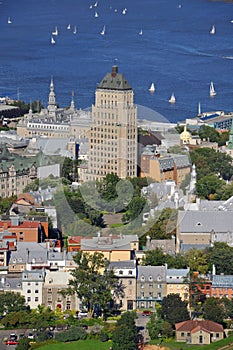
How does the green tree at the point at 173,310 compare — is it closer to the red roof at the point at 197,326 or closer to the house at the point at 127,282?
the red roof at the point at 197,326

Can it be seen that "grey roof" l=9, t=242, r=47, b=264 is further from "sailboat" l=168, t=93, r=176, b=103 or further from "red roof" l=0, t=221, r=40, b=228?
"sailboat" l=168, t=93, r=176, b=103

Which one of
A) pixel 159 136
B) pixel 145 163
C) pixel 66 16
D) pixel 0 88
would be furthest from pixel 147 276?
pixel 66 16

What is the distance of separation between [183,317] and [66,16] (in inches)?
2516

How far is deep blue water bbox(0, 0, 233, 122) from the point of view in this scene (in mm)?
49156

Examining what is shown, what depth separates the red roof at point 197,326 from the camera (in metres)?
21.2

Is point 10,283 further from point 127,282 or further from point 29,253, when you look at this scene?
point 127,282

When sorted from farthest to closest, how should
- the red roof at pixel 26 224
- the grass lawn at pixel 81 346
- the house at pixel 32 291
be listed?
the red roof at pixel 26 224, the house at pixel 32 291, the grass lawn at pixel 81 346

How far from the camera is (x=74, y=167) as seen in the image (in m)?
32.1

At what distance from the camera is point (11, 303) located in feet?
72.8

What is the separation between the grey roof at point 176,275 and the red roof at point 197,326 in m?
1.49

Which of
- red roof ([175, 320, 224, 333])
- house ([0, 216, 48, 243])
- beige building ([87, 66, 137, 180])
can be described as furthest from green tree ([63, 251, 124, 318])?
beige building ([87, 66, 137, 180])

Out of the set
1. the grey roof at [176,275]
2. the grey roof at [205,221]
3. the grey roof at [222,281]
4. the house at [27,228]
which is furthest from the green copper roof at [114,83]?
the grey roof at [222,281]

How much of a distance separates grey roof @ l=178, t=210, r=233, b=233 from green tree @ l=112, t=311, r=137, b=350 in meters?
4.56

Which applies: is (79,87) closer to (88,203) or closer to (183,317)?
(88,203)
